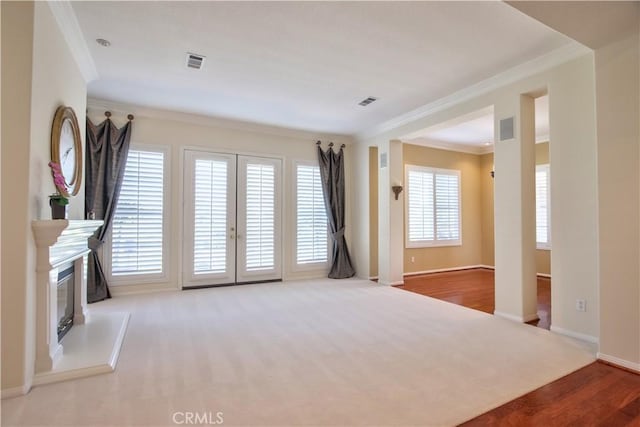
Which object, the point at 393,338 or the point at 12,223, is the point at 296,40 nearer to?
the point at 12,223

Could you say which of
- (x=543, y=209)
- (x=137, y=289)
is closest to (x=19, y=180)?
(x=137, y=289)

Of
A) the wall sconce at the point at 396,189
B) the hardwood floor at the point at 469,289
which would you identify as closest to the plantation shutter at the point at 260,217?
the wall sconce at the point at 396,189

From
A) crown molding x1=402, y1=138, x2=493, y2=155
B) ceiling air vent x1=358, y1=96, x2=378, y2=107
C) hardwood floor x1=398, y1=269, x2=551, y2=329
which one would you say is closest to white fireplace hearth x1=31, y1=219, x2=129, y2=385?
ceiling air vent x1=358, y1=96, x2=378, y2=107

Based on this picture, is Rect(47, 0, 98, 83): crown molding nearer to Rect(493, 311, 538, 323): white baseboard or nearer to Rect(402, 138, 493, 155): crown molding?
Rect(493, 311, 538, 323): white baseboard

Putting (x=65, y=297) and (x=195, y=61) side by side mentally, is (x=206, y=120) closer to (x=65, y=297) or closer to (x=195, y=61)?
(x=195, y=61)

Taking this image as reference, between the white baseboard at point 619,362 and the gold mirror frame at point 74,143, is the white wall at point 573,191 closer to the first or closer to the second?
the white baseboard at point 619,362

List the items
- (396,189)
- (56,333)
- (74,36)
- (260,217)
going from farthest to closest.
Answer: (260,217), (396,189), (74,36), (56,333)

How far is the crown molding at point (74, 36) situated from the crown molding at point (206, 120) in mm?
1017

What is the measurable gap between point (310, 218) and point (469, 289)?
123 inches

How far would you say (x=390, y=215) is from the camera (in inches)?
225

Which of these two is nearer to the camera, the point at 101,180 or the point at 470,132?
the point at 101,180

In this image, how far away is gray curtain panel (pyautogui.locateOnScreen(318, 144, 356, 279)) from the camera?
6.31 metres

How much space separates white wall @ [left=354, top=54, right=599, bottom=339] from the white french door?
4195 mm

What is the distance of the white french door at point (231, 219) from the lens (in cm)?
529
